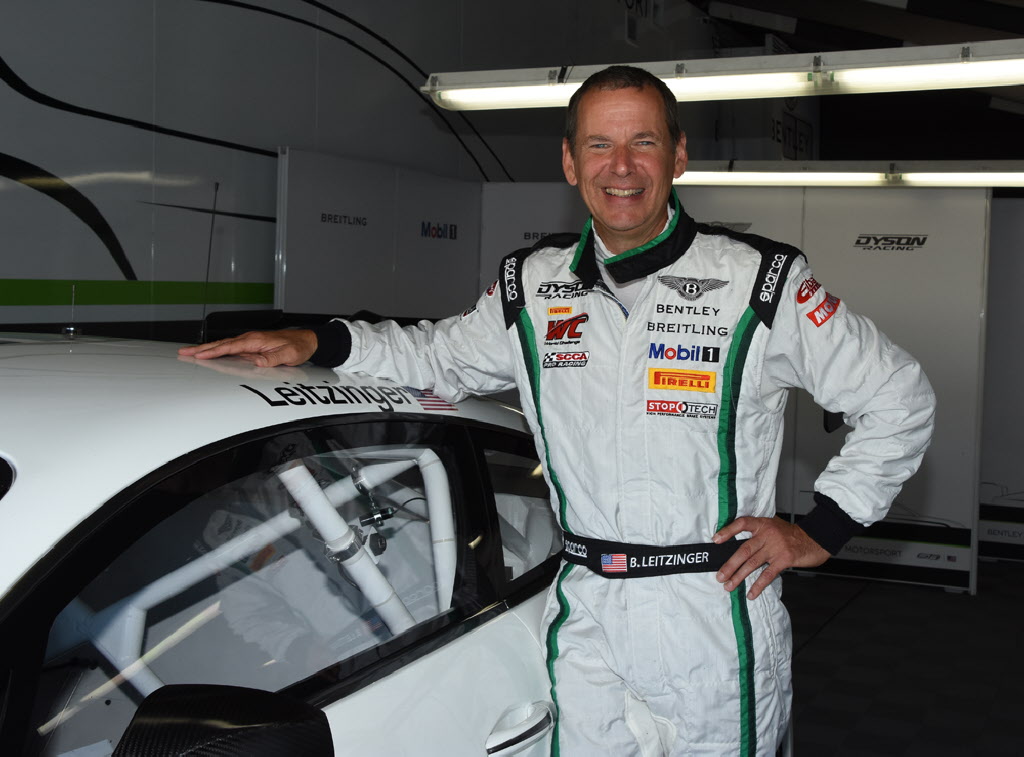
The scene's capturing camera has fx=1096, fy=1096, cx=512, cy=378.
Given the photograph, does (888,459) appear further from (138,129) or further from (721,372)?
(138,129)

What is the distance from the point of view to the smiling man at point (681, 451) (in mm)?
1784

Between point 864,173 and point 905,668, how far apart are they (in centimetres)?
263

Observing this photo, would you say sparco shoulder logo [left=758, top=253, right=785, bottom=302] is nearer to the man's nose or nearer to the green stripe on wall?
the man's nose

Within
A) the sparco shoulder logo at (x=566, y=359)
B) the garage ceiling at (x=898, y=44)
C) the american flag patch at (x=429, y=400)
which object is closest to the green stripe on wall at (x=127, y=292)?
the american flag patch at (x=429, y=400)

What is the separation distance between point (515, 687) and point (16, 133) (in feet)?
10.9

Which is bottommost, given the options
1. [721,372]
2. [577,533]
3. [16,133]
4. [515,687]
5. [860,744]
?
[860,744]

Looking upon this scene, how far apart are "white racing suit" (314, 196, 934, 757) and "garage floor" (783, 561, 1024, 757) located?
235cm

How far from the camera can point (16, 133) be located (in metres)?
4.09

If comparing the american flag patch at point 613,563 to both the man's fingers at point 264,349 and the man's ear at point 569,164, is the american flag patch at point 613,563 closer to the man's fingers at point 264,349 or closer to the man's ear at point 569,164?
the man's fingers at point 264,349

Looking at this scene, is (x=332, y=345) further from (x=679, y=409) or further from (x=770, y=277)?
(x=770, y=277)

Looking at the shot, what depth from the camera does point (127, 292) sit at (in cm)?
467

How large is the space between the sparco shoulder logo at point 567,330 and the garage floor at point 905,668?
102 inches

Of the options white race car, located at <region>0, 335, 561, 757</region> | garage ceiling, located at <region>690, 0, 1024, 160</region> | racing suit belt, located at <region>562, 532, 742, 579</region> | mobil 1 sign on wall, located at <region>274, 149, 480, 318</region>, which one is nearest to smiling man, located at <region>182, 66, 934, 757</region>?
racing suit belt, located at <region>562, 532, 742, 579</region>

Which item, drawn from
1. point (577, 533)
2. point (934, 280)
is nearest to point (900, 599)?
point (934, 280)
